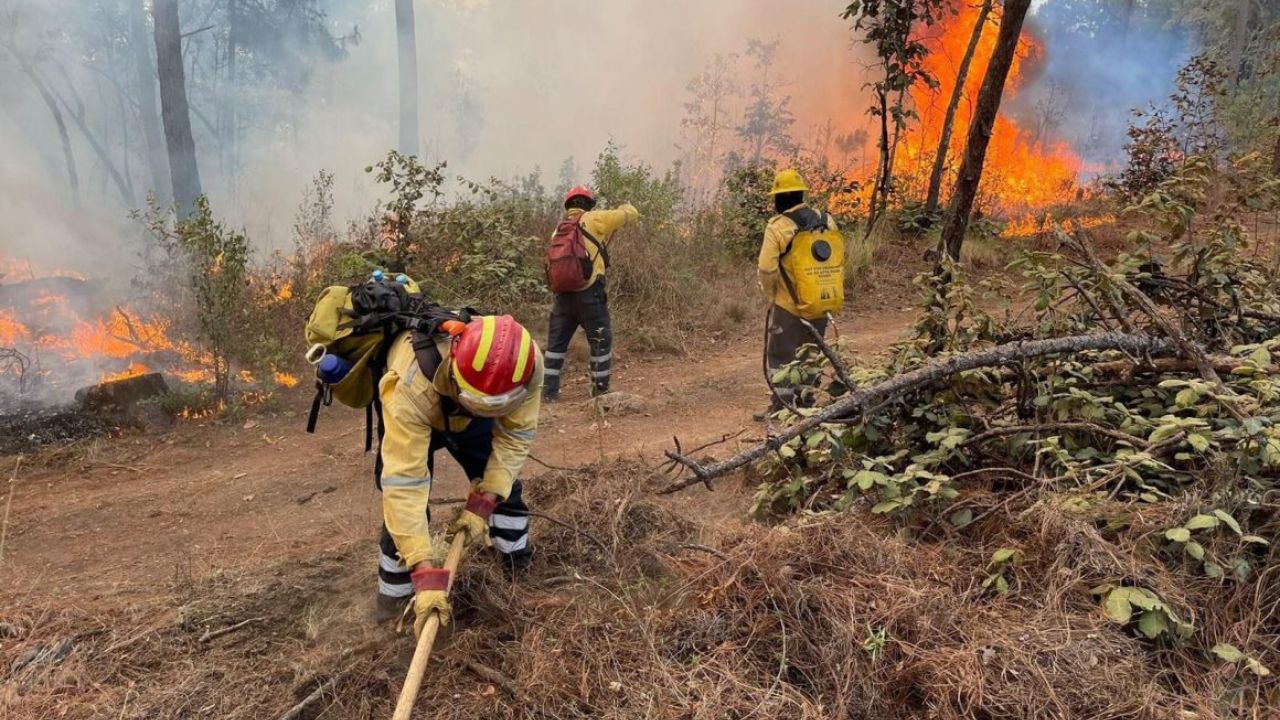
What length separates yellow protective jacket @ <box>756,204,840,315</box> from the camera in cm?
520

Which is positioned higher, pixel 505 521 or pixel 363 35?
pixel 363 35

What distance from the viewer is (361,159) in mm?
16812

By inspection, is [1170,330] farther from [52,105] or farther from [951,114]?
[52,105]

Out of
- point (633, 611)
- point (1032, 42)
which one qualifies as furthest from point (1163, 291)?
point (1032, 42)

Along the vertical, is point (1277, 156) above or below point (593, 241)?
above

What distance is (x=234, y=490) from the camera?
16.4 ft

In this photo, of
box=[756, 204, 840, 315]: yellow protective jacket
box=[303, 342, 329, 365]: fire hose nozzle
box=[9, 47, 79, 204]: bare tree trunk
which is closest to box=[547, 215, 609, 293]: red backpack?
box=[756, 204, 840, 315]: yellow protective jacket

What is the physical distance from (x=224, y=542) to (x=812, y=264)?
167 inches

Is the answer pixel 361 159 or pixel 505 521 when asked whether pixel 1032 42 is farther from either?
pixel 505 521

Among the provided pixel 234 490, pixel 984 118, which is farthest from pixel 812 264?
pixel 234 490

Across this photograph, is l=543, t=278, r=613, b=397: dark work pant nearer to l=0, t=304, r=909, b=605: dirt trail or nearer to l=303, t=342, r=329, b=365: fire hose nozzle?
l=0, t=304, r=909, b=605: dirt trail

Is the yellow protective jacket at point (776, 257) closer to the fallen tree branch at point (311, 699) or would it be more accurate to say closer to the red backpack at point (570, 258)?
the red backpack at point (570, 258)

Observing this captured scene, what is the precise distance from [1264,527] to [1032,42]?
23.2 metres

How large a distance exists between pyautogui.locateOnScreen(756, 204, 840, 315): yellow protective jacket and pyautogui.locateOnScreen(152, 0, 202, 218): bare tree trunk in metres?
9.90
